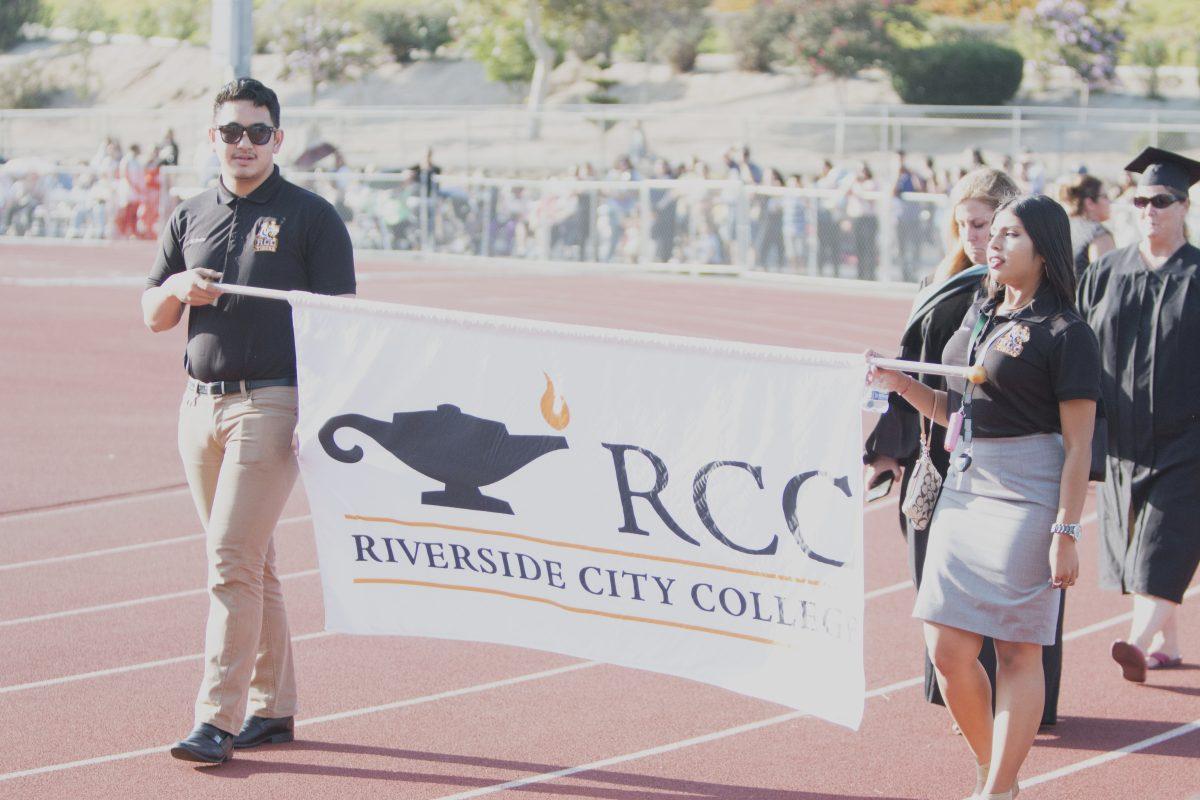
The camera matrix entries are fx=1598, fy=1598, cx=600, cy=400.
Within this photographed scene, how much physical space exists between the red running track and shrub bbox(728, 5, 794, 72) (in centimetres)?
3794

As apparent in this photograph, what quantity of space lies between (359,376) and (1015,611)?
214cm

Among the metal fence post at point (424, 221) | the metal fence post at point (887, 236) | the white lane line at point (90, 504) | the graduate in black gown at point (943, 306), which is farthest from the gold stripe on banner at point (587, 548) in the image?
the metal fence post at point (424, 221)

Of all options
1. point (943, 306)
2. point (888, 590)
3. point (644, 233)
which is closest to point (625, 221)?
point (644, 233)

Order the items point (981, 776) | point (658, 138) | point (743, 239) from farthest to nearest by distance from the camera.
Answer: point (658, 138)
point (743, 239)
point (981, 776)

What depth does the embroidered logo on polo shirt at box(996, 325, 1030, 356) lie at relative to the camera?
4438mm

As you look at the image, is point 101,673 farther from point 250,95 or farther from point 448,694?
point 250,95

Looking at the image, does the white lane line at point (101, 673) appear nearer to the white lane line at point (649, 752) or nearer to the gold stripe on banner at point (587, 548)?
the gold stripe on banner at point (587, 548)

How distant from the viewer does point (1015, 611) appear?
4496 mm

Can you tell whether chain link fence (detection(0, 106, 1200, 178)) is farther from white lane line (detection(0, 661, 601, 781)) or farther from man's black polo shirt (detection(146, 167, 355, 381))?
man's black polo shirt (detection(146, 167, 355, 381))

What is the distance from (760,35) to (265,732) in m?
42.9

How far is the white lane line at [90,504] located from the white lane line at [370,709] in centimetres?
400

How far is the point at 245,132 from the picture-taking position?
16.9 ft

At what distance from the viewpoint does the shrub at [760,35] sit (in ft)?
150

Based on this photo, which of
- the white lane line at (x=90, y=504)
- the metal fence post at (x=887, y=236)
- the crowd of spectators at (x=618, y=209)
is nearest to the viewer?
the white lane line at (x=90, y=504)
